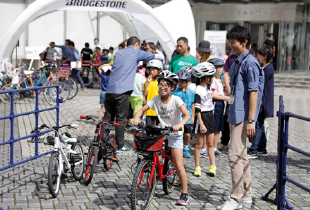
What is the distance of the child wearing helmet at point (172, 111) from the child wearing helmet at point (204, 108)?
1.19 m

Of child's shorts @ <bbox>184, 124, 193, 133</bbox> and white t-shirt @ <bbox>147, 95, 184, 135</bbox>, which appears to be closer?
white t-shirt @ <bbox>147, 95, 184, 135</bbox>

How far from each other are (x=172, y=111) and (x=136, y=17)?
992 cm

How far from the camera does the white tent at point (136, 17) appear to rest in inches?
513

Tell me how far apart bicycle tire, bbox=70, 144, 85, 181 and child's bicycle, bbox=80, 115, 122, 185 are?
102 mm

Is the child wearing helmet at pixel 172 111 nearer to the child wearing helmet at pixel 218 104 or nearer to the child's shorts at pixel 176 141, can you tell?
the child's shorts at pixel 176 141

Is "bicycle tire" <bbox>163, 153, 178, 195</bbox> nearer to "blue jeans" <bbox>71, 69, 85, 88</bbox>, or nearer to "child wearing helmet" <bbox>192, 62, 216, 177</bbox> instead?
"child wearing helmet" <bbox>192, 62, 216, 177</bbox>

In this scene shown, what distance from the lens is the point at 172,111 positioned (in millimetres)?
5781

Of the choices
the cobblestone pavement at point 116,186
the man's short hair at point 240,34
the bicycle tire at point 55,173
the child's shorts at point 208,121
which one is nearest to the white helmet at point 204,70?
A: the child's shorts at point 208,121

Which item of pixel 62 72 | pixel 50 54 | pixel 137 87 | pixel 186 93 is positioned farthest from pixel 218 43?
pixel 186 93

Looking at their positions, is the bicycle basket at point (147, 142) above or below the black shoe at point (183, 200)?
above

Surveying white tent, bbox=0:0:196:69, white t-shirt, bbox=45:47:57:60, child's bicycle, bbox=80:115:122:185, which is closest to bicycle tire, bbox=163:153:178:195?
child's bicycle, bbox=80:115:122:185

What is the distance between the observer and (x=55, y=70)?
15930 millimetres

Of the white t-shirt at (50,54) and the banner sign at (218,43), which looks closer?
the banner sign at (218,43)

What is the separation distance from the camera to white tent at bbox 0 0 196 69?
13.0m
